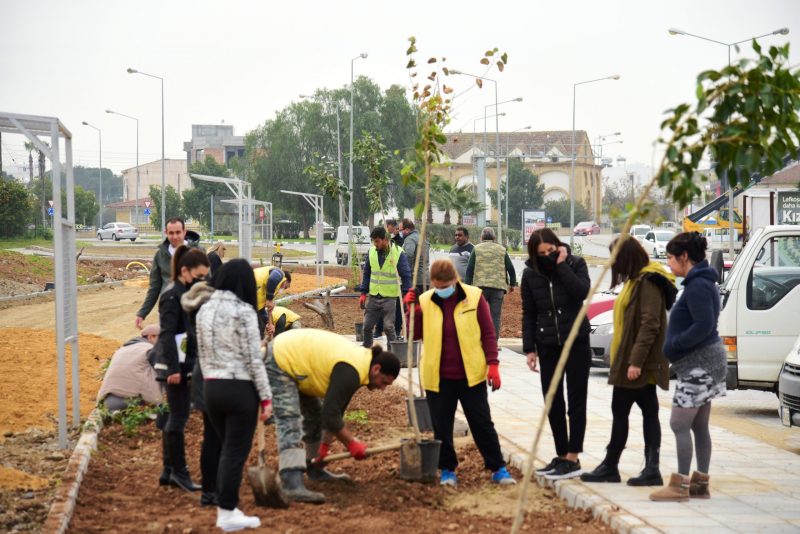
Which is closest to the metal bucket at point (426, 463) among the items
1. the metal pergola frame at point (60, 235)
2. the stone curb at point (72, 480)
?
the stone curb at point (72, 480)

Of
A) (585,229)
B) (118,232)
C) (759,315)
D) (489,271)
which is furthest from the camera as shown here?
(585,229)

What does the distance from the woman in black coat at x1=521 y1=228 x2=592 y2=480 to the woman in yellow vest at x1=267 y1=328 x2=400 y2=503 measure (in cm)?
136

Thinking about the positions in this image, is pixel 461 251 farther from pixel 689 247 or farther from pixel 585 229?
pixel 585 229

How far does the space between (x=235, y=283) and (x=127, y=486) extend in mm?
2443

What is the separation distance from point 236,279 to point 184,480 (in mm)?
2002

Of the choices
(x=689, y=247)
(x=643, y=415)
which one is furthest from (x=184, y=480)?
(x=689, y=247)

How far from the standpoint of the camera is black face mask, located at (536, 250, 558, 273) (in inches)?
306

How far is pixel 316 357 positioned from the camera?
23.8 ft

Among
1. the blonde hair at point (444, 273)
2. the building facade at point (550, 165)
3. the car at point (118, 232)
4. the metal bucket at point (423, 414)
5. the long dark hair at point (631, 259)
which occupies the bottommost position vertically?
the metal bucket at point (423, 414)

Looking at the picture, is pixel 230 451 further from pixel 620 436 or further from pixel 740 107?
pixel 740 107

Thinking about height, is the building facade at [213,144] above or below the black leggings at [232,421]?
above

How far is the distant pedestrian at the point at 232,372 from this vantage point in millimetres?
6285

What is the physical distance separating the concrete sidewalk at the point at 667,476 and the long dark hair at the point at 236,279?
2.66 metres

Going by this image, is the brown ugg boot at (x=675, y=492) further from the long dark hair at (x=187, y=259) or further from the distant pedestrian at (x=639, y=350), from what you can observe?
the long dark hair at (x=187, y=259)
